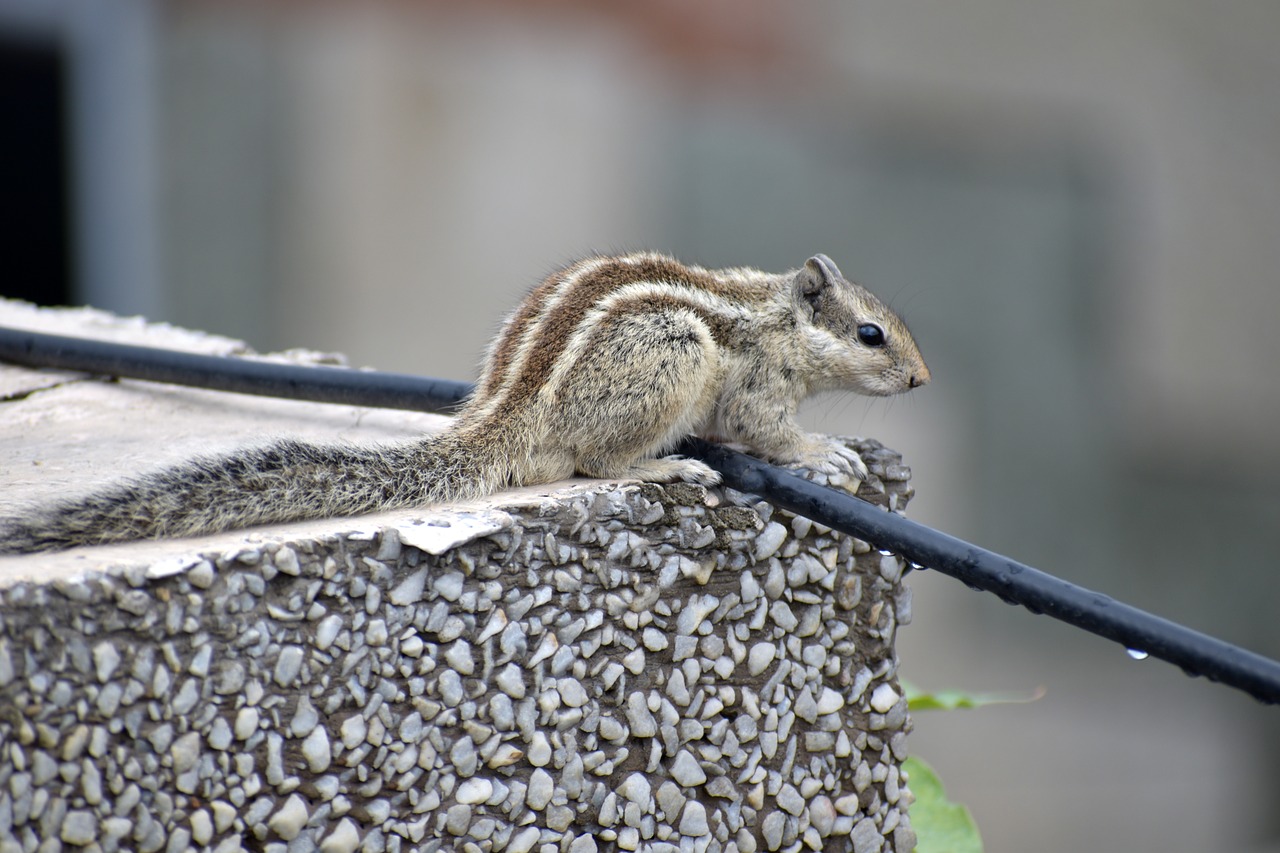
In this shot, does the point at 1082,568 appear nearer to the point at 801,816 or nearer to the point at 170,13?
the point at 170,13

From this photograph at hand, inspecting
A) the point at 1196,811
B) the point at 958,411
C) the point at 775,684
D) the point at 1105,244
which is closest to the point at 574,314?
the point at 775,684

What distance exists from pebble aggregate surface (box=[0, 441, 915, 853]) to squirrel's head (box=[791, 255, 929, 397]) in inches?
20.5

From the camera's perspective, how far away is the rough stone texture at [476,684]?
1843 millimetres

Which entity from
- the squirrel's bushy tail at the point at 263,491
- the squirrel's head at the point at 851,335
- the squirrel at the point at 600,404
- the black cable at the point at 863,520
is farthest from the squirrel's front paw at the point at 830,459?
the squirrel's bushy tail at the point at 263,491

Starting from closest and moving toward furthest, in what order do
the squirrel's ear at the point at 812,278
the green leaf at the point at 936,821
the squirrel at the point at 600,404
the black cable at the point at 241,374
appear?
the squirrel at the point at 600,404, the green leaf at the point at 936,821, the black cable at the point at 241,374, the squirrel's ear at the point at 812,278

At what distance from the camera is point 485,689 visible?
2.14 metres

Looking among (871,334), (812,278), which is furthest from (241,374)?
(871,334)

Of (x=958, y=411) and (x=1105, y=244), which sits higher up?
(x=1105, y=244)

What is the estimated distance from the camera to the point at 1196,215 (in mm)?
10445

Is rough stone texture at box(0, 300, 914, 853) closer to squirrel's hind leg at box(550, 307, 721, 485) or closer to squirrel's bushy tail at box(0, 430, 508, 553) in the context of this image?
squirrel's bushy tail at box(0, 430, 508, 553)

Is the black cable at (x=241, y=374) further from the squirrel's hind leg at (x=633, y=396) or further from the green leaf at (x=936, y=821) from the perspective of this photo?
the green leaf at (x=936, y=821)

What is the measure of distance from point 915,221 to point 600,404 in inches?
279

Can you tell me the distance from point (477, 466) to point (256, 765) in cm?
72

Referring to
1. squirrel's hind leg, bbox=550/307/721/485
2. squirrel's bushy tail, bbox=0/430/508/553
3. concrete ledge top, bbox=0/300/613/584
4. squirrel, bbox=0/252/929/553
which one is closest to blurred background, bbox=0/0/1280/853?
concrete ledge top, bbox=0/300/613/584
